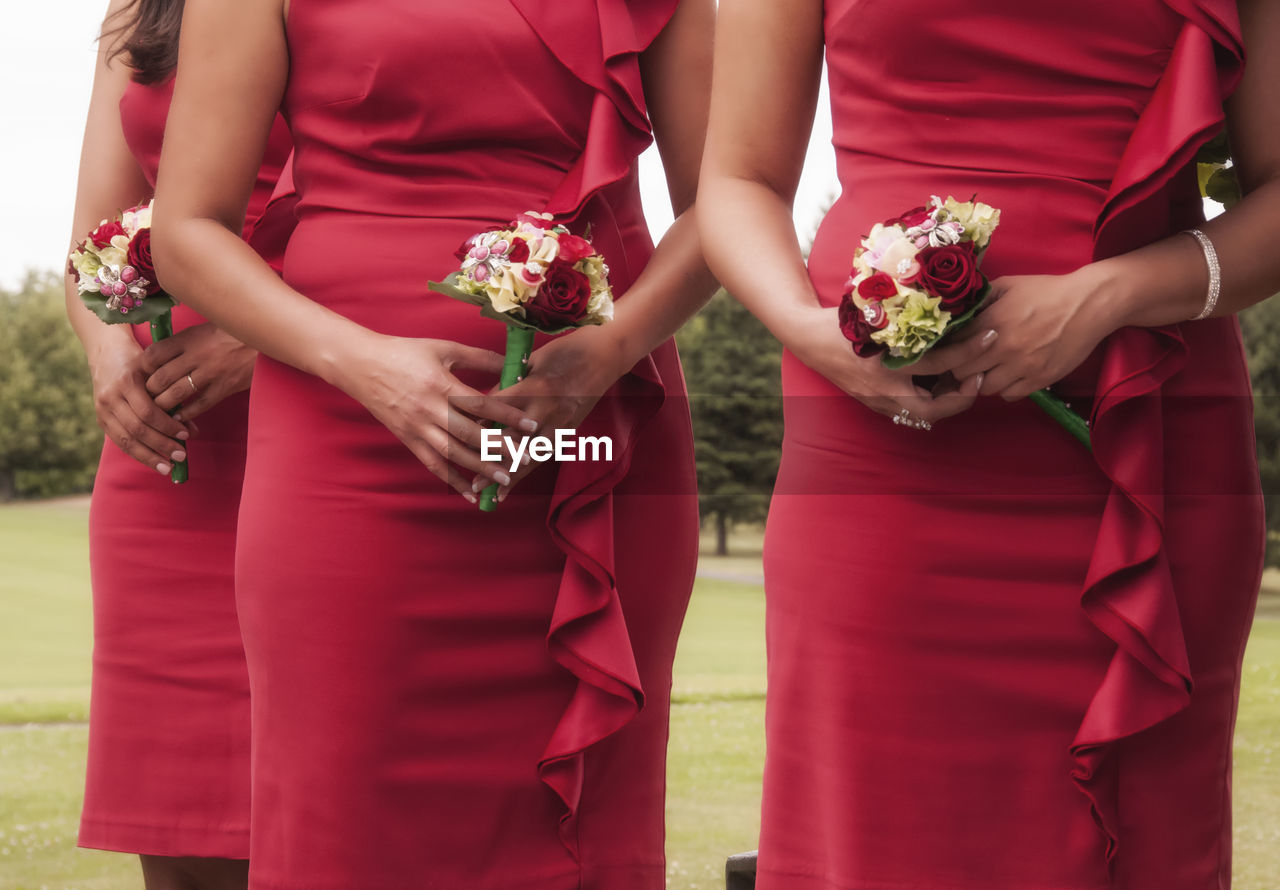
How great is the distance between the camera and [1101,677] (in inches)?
89.3

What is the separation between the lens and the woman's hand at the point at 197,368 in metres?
3.23

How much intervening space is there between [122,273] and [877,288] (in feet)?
6.13

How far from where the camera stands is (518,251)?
7.42 ft

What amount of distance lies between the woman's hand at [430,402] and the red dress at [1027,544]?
540mm

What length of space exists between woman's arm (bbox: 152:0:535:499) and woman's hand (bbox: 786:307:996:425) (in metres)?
0.50

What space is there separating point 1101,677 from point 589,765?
0.95 metres

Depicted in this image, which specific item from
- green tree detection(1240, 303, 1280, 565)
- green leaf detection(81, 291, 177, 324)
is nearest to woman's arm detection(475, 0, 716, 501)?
green leaf detection(81, 291, 177, 324)

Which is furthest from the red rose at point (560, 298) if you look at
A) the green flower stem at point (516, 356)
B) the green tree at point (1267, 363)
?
the green tree at point (1267, 363)

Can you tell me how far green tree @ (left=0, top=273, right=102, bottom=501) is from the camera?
140ft

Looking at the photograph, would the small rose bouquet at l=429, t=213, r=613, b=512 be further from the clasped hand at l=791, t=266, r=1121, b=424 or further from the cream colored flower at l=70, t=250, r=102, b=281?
the cream colored flower at l=70, t=250, r=102, b=281

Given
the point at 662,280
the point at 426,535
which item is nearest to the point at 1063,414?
the point at 662,280

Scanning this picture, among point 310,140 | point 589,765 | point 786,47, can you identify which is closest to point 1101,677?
point 589,765

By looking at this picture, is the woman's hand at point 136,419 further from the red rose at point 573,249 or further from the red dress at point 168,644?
the red rose at point 573,249

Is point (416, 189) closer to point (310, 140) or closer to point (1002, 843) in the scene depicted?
point (310, 140)
